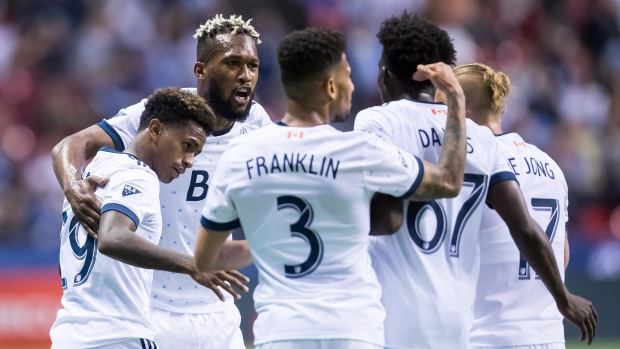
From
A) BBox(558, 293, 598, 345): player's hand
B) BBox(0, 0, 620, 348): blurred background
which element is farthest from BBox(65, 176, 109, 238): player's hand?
BBox(0, 0, 620, 348): blurred background

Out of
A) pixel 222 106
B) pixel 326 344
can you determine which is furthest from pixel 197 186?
pixel 326 344

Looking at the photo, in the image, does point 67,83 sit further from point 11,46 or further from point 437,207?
point 437,207

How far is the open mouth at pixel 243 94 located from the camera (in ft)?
21.9

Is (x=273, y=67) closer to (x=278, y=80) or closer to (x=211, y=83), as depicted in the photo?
(x=278, y=80)

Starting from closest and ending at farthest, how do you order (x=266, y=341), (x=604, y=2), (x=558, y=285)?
(x=266, y=341), (x=558, y=285), (x=604, y=2)

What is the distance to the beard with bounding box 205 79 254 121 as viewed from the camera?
262 inches

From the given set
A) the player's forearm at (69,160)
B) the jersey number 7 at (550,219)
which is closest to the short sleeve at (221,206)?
the player's forearm at (69,160)

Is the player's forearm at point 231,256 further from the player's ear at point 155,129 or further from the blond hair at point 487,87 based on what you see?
the blond hair at point 487,87

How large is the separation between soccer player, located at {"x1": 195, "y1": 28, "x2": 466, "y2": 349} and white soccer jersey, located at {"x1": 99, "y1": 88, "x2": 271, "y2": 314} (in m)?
1.84

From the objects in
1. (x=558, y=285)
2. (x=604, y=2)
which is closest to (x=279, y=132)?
(x=558, y=285)

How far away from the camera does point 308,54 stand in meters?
4.56

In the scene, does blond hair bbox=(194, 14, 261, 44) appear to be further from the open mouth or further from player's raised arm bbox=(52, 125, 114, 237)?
player's raised arm bbox=(52, 125, 114, 237)

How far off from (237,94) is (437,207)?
221 cm

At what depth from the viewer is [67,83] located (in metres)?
15.0
